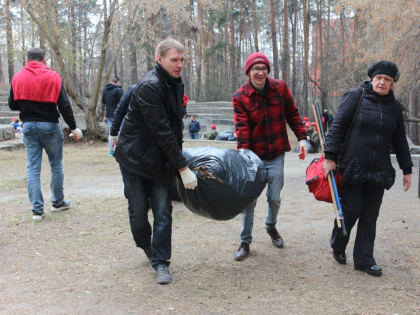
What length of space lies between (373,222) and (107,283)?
217cm

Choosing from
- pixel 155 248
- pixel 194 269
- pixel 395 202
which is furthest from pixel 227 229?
pixel 395 202

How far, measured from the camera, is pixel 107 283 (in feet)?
11.4

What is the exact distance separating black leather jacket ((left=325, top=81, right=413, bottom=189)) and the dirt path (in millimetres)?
826

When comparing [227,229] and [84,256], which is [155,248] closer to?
[84,256]

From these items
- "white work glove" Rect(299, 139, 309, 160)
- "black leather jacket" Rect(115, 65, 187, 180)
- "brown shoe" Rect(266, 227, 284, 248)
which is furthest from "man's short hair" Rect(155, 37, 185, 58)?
"brown shoe" Rect(266, 227, 284, 248)

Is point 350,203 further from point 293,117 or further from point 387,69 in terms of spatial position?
point 387,69

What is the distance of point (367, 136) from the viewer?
3.49 meters

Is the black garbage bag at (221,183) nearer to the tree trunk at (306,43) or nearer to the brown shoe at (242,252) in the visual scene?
the brown shoe at (242,252)

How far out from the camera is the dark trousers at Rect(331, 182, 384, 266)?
3.60 metres

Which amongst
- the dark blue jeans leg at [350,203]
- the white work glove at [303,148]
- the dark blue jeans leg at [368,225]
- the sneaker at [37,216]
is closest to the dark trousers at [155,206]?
the white work glove at [303,148]

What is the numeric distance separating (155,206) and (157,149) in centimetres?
46

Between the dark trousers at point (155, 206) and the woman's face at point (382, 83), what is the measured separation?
→ 67.7 inches

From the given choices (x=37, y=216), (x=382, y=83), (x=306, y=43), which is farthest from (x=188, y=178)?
(x=306, y=43)

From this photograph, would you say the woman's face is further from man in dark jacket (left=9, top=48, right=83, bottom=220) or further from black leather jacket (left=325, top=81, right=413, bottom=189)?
man in dark jacket (left=9, top=48, right=83, bottom=220)
